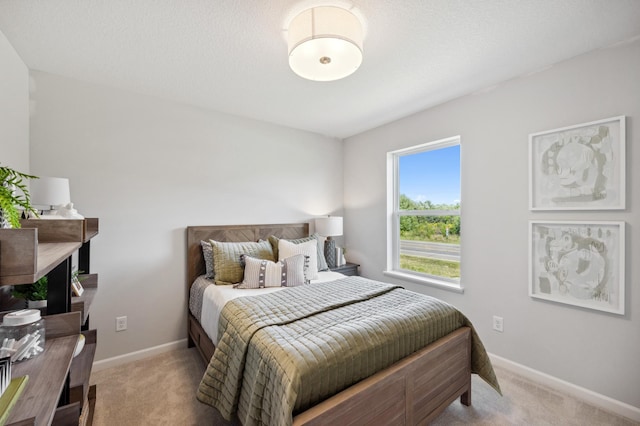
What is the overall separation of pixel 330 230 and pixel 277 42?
216cm

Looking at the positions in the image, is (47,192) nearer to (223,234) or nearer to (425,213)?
(223,234)

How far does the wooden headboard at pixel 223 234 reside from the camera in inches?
109

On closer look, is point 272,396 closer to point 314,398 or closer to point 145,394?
point 314,398

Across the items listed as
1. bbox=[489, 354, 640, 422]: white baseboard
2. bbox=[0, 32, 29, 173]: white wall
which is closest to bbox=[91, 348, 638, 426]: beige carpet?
bbox=[489, 354, 640, 422]: white baseboard

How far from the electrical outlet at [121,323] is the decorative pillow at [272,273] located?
104 centimetres

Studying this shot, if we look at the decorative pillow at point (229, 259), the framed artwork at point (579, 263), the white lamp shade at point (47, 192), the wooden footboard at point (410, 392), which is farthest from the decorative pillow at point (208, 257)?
the framed artwork at point (579, 263)

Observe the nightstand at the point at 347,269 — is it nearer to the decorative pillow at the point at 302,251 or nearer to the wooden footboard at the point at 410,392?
the decorative pillow at the point at 302,251

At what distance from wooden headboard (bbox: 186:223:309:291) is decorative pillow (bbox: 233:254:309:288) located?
528mm

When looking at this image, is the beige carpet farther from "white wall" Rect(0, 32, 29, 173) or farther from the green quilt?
"white wall" Rect(0, 32, 29, 173)

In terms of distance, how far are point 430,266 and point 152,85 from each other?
128 inches

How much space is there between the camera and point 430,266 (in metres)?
3.07

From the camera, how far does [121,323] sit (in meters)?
2.45

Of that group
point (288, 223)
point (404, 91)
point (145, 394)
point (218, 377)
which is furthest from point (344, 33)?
point (145, 394)

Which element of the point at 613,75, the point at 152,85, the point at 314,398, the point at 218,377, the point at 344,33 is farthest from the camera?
the point at 152,85
